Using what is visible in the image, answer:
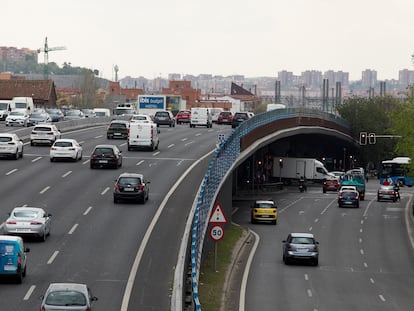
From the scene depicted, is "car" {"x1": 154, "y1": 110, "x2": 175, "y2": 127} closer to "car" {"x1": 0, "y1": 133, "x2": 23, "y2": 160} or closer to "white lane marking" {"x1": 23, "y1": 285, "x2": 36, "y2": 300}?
"car" {"x1": 0, "y1": 133, "x2": 23, "y2": 160}

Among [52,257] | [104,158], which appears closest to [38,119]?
[104,158]

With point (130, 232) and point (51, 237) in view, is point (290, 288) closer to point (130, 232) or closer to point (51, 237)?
point (130, 232)

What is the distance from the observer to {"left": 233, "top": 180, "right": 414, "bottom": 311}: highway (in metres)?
38.8

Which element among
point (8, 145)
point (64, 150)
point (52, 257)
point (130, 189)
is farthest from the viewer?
point (64, 150)

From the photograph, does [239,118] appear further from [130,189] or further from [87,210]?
[87,210]

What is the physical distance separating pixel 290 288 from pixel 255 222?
26.5m

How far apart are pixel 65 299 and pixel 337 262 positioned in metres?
28.4

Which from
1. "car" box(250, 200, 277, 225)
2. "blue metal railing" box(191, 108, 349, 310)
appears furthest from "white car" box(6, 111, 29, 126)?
"car" box(250, 200, 277, 225)

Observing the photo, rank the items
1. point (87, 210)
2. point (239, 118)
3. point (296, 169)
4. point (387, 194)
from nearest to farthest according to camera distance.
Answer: point (87, 210)
point (387, 194)
point (239, 118)
point (296, 169)

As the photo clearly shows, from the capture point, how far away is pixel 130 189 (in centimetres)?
4847

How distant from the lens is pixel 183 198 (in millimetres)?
49969

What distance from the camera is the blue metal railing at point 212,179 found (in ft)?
107

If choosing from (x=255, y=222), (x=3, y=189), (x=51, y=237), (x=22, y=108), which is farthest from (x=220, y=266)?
(x=22, y=108)

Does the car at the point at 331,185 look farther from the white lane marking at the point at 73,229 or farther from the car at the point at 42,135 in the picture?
the white lane marking at the point at 73,229
